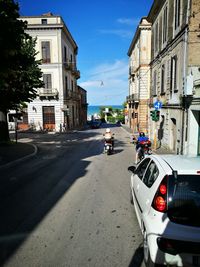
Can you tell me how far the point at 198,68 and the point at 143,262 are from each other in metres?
10.2

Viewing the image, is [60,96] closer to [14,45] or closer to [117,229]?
[14,45]

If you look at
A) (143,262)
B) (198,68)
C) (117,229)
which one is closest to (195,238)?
(143,262)

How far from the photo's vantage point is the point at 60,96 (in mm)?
32250

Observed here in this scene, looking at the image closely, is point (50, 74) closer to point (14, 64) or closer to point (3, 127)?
point (3, 127)

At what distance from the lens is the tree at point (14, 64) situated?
26.9 feet

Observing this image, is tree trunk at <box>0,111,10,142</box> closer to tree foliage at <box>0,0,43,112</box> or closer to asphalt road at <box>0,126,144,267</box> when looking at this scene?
tree foliage at <box>0,0,43,112</box>

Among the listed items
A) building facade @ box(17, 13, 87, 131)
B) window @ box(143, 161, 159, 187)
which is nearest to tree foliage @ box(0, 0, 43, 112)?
window @ box(143, 161, 159, 187)

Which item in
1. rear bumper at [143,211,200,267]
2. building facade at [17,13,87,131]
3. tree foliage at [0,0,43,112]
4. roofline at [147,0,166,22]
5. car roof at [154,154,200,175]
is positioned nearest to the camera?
rear bumper at [143,211,200,267]

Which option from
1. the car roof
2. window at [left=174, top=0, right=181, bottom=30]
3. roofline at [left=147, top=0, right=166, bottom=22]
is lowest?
the car roof

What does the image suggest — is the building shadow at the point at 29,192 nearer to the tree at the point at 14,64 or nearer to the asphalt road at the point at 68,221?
the asphalt road at the point at 68,221

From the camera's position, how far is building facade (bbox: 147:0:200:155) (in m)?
11.0

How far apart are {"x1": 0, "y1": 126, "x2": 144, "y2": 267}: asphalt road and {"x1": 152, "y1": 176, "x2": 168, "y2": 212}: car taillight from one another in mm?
1134

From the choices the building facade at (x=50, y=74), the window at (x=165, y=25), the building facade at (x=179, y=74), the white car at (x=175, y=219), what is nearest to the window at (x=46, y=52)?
the building facade at (x=50, y=74)

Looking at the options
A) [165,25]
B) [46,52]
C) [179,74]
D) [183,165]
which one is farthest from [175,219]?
[46,52]
